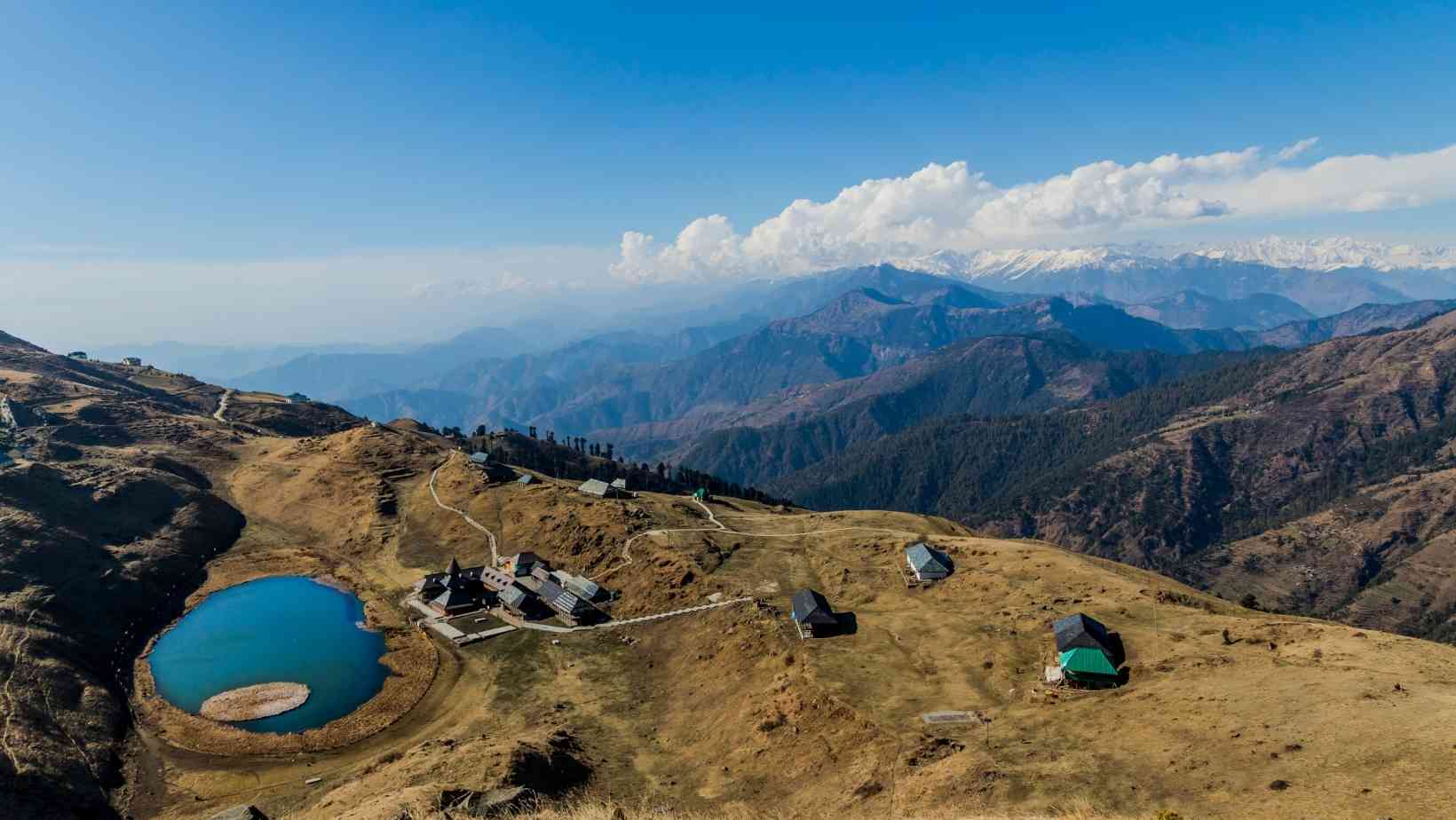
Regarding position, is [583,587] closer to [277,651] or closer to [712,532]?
[712,532]

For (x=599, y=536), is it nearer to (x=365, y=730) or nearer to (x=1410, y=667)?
(x=365, y=730)

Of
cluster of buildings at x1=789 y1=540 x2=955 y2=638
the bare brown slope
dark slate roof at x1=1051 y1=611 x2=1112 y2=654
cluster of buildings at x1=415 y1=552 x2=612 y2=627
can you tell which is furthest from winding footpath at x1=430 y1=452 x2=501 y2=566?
dark slate roof at x1=1051 y1=611 x2=1112 y2=654

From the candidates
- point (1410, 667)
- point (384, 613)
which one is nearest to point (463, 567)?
point (384, 613)

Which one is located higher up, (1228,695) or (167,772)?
(1228,695)

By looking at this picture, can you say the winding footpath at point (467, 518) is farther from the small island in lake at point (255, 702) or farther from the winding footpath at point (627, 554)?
the small island in lake at point (255, 702)

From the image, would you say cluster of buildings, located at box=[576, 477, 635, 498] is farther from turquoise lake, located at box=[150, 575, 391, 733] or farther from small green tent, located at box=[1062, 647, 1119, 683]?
small green tent, located at box=[1062, 647, 1119, 683]

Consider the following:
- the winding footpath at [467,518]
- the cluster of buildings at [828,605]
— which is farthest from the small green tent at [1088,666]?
the winding footpath at [467,518]

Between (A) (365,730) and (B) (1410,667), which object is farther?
(A) (365,730)
